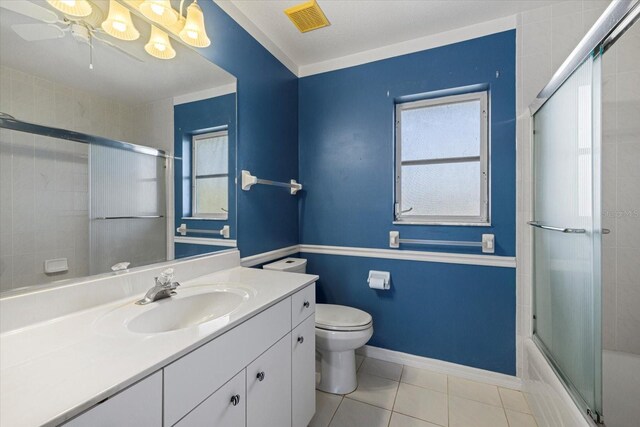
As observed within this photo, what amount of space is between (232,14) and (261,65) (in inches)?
13.4

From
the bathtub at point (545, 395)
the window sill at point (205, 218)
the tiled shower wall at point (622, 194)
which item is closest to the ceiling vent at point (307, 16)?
the window sill at point (205, 218)

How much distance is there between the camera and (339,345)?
164 cm

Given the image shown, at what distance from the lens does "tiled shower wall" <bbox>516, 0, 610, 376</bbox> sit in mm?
1669

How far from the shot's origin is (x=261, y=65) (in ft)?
6.28

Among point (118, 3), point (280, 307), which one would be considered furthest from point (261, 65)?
point (280, 307)

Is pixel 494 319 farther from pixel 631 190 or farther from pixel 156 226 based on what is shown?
pixel 156 226

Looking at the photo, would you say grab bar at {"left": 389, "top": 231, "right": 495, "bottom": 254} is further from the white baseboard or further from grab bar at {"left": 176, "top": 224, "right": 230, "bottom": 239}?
grab bar at {"left": 176, "top": 224, "right": 230, "bottom": 239}

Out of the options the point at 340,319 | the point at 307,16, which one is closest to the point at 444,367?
Answer: the point at 340,319

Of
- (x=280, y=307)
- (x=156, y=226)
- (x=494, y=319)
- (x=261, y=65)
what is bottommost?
(x=494, y=319)

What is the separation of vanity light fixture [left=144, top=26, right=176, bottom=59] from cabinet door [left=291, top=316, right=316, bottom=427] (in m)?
1.41

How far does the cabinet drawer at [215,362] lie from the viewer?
66 centimetres

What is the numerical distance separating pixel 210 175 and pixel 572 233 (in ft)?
5.88

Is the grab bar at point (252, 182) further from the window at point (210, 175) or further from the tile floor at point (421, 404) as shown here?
the tile floor at point (421, 404)

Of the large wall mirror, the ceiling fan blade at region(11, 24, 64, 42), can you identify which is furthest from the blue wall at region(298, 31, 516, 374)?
the ceiling fan blade at region(11, 24, 64, 42)
